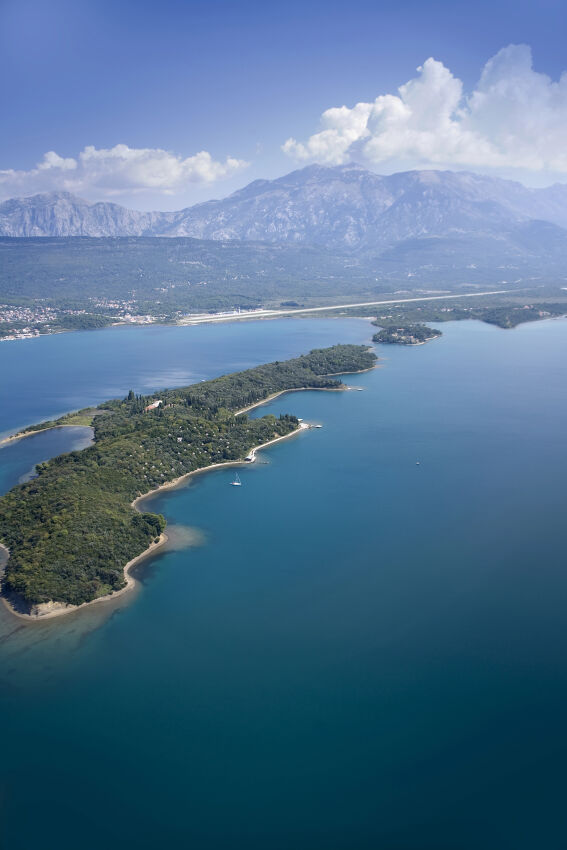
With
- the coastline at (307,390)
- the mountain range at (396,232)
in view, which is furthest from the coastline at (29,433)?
the mountain range at (396,232)

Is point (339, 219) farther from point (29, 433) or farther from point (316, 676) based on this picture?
point (316, 676)

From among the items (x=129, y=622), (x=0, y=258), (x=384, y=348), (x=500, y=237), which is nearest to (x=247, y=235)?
(x=500, y=237)

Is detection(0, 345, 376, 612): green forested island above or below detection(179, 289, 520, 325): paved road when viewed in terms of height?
below

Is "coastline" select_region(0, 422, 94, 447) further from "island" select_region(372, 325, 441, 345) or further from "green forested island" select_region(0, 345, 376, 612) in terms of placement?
"island" select_region(372, 325, 441, 345)

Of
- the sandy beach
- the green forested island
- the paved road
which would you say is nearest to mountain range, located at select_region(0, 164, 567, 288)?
the paved road

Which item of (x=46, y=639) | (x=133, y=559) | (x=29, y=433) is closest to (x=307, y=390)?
(x=29, y=433)

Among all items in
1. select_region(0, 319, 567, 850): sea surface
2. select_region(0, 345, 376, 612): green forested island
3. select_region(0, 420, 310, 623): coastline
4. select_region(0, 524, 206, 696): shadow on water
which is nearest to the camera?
select_region(0, 319, 567, 850): sea surface

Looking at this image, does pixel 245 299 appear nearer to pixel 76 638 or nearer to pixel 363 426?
pixel 363 426
